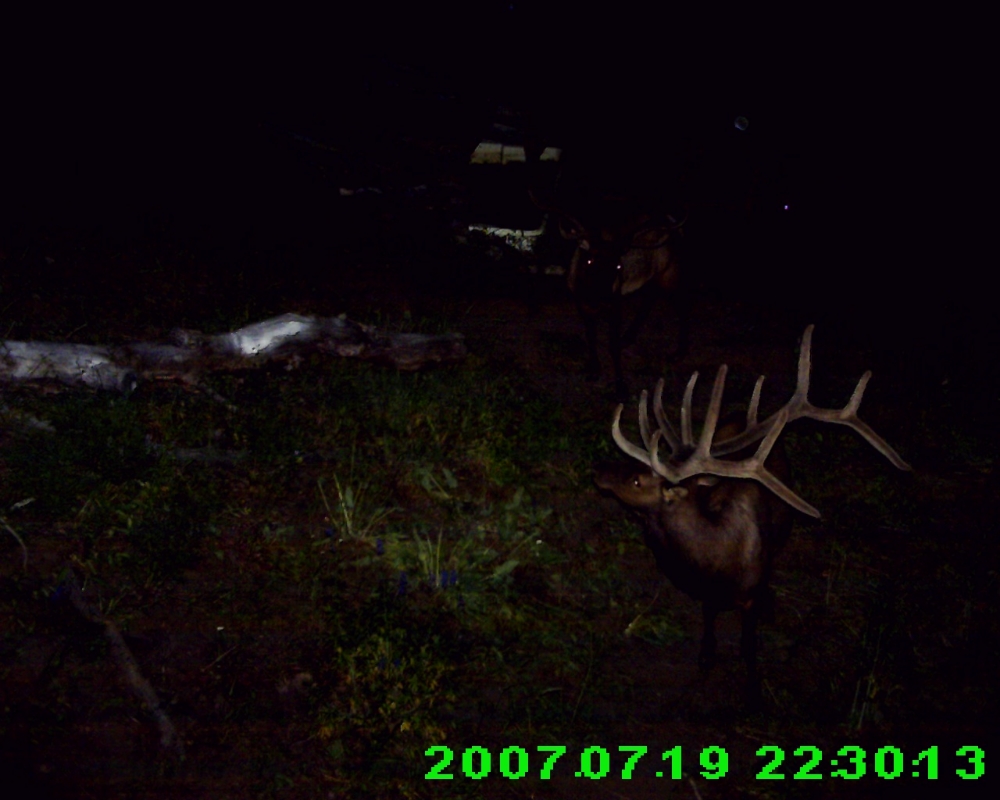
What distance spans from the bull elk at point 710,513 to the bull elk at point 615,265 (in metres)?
3.32

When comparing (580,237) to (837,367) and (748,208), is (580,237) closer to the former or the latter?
(837,367)

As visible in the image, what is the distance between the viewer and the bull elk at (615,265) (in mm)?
8367

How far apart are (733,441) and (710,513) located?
50cm

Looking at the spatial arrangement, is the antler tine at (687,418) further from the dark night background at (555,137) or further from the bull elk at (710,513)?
the dark night background at (555,137)

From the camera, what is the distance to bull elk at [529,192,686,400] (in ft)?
27.5

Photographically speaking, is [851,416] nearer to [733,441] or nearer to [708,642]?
[733,441]

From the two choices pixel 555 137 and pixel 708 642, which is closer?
pixel 708 642

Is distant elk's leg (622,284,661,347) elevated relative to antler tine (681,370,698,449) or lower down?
lower down

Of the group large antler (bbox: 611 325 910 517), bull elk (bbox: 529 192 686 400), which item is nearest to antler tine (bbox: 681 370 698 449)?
large antler (bbox: 611 325 910 517)

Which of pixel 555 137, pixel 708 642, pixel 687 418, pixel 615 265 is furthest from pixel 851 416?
pixel 555 137

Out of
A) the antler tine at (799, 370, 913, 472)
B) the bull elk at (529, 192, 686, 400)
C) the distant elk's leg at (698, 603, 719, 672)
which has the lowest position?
the distant elk's leg at (698, 603, 719, 672)

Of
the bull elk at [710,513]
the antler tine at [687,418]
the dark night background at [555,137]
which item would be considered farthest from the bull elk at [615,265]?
the bull elk at [710,513]

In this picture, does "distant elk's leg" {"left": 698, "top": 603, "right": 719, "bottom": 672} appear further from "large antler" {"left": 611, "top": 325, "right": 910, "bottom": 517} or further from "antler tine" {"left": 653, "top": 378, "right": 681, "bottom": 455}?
"antler tine" {"left": 653, "top": 378, "right": 681, "bottom": 455}

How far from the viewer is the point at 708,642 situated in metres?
5.06
